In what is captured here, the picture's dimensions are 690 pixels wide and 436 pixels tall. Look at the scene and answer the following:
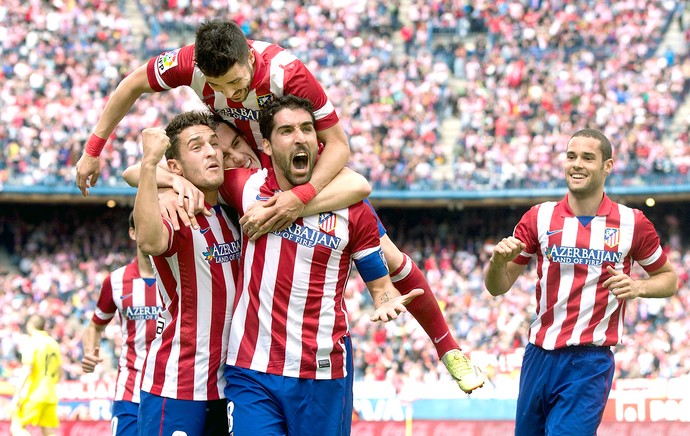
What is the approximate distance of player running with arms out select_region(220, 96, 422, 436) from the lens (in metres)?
5.14

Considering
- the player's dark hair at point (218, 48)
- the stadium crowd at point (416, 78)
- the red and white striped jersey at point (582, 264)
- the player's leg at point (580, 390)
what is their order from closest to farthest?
the player's dark hair at point (218, 48), the player's leg at point (580, 390), the red and white striped jersey at point (582, 264), the stadium crowd at point (416, 78)

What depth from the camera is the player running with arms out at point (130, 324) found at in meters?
7.68

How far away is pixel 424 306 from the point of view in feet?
19.7

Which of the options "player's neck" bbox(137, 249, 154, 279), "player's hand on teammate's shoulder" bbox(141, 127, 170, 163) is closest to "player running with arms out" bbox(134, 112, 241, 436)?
"player's hand on teammate's shoulder" bbox(141, 127, 170, 163)

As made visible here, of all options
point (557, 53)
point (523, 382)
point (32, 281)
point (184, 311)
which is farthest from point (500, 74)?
point (184, 311)

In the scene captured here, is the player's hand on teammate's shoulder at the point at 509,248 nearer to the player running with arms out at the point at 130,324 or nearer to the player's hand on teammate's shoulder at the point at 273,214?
the player's hand on teammate's shoulder at the point at 273,214

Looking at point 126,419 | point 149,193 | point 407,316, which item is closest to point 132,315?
point 126,419

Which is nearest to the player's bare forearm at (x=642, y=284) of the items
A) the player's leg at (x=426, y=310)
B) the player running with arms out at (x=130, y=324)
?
the player's leg at (x=426, y=310)

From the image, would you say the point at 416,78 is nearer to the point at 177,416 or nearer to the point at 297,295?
the point at 297,295

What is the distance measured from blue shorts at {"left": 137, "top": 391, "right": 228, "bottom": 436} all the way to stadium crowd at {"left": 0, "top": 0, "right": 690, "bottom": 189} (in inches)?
734

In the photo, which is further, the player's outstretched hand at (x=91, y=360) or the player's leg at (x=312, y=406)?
the player's outstretched hand at (x=91, y=360)

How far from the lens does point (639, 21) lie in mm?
26703

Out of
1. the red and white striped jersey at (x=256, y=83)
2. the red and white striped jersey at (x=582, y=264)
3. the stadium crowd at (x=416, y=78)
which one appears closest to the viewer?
the red and white striped jersey at (x=256, y=83)

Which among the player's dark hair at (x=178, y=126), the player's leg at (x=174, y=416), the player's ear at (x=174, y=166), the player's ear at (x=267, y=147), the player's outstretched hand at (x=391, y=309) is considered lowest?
the player's leg at (x=174, y=416)
